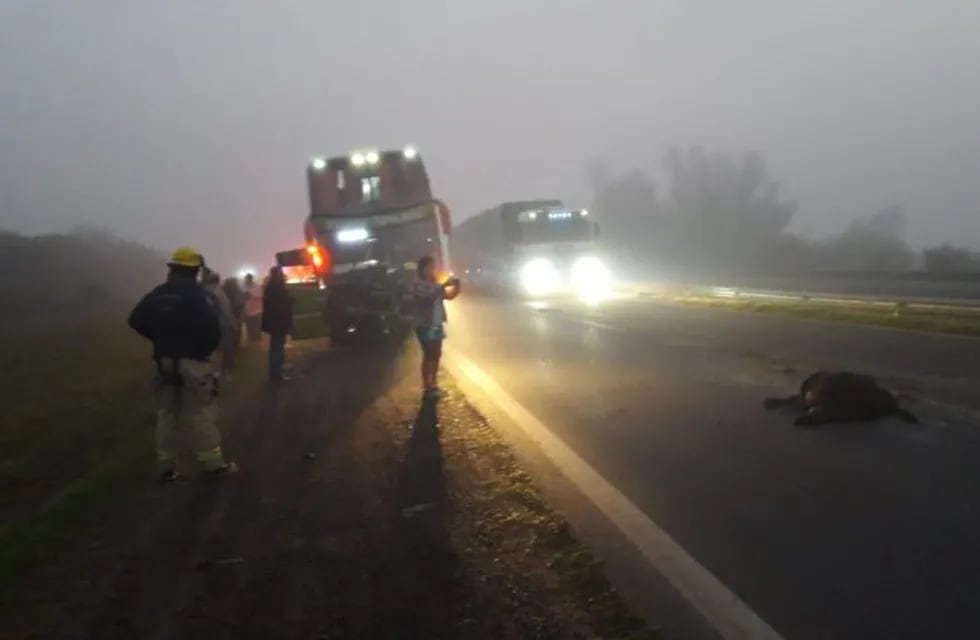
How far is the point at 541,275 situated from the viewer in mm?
57875

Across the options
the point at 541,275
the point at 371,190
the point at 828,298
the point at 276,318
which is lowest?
the point at 828,298

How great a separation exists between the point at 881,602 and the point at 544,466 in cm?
456

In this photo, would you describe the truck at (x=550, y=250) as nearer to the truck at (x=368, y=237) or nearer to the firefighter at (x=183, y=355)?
the truck at (x=368, y=237)

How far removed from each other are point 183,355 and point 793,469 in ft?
17.3

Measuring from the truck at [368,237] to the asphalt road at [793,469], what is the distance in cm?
561

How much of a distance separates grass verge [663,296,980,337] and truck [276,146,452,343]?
9.41 metres

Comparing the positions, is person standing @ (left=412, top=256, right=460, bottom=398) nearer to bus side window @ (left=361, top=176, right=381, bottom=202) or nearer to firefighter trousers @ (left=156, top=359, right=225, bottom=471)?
firefighter trousers @ (left=156, top=359, right=225, bottom=471)

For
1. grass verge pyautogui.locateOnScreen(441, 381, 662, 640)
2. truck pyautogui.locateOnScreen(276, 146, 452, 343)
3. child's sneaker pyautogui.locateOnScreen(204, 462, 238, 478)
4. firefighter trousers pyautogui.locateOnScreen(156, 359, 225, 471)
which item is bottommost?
grass verge pyautogui.locateOnScreen(441, 381, 662, 640)

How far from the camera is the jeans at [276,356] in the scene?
1986 centimetres

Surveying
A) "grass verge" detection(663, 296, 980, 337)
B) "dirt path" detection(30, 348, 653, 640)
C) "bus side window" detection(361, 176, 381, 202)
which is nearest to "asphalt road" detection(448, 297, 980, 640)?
"dirt path" detection(30, 348, 653, 640)

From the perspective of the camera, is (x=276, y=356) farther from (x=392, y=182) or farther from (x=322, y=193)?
(x=392, y=182)

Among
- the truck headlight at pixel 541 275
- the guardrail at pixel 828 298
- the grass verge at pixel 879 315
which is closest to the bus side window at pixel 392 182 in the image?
the grass verge at pixel 879 315

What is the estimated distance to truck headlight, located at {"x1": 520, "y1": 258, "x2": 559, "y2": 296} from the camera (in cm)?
5759

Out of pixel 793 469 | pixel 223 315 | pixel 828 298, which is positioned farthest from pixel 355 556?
pixel 828 298
